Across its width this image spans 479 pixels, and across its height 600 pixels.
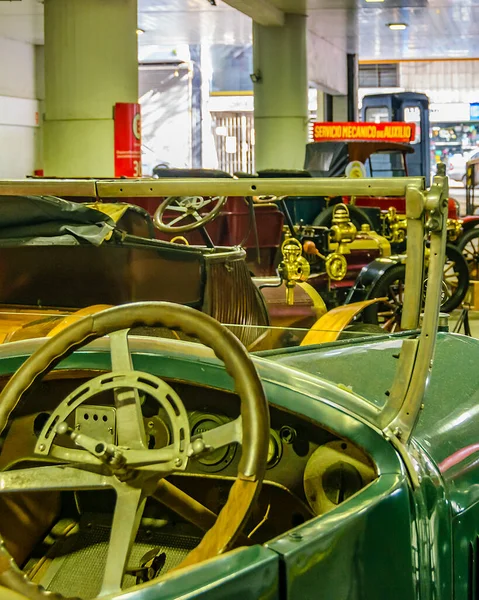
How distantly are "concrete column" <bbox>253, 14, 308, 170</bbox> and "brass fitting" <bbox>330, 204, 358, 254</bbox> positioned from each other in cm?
740

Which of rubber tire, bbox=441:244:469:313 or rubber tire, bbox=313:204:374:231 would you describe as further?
rubber tire, bbox=313:204:374:231

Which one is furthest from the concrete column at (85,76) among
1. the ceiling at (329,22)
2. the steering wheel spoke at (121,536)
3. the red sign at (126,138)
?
the steering wheel spoke at (121,536)

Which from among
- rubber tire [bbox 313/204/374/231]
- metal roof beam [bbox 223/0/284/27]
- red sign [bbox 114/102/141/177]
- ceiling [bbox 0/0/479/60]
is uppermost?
ceiling [bbox 0/0/479/60]

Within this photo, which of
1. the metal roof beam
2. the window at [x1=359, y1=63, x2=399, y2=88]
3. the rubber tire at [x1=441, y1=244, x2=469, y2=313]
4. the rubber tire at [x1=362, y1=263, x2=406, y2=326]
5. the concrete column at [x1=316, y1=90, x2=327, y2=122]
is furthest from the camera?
the window at [x1=359, y1=63, x2=399, y2=88]

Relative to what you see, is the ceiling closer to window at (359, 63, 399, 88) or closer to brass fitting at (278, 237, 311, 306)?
window at (359, 63, 399, 88)

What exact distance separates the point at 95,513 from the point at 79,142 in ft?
23.0

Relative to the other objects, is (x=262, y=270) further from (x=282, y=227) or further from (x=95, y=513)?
(x=95, y=513)

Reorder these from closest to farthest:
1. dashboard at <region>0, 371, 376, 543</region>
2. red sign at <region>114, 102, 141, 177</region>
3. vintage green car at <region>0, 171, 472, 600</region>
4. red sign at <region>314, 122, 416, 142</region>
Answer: vintage green car at <region>0, 171, 472, 600</region>
dashboard at <region>0, 371, 376, 543</region>
red sign at <region>114, 102, 141, 177</region>
red sign at <region>314, 122, 416, 142</region>

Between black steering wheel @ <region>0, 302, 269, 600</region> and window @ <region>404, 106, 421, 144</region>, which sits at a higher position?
window @ <region>404, 106, 421, 144</region>

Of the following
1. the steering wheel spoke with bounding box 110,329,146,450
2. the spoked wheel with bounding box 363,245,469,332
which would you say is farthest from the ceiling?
the steering wheel spoke with bounding box 110,329,146,450

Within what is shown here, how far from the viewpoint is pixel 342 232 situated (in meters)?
7.99

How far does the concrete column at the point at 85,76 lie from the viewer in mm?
8867

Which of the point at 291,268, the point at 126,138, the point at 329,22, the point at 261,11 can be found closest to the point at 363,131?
the point at 329,22

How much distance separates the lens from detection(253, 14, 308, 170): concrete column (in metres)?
15.0
